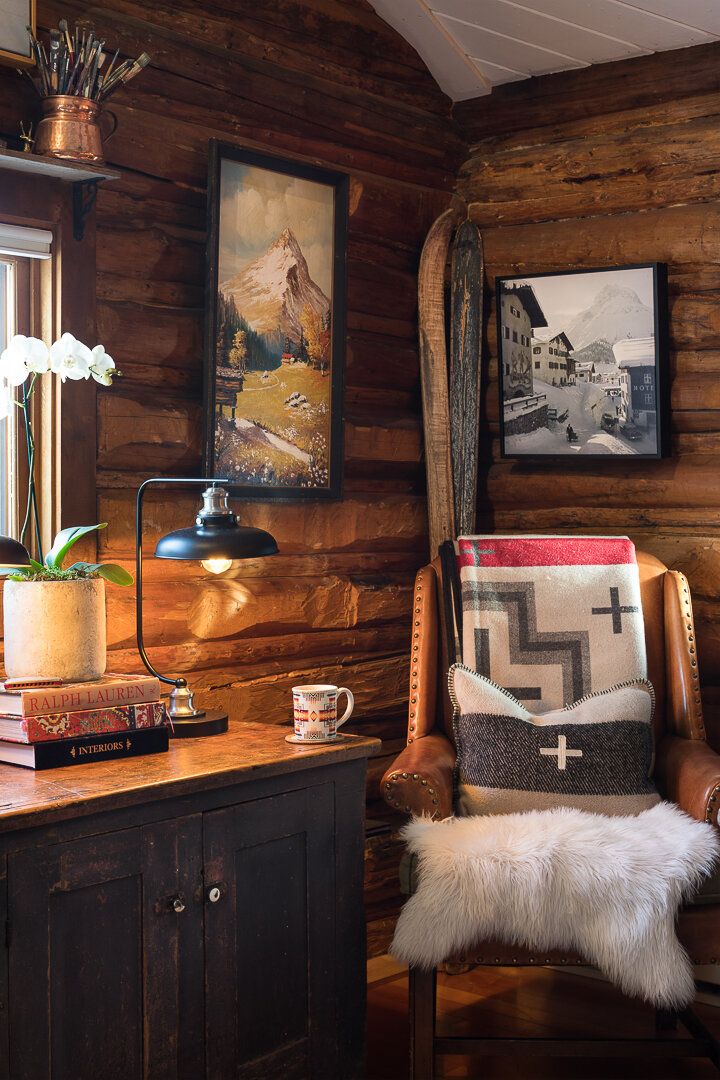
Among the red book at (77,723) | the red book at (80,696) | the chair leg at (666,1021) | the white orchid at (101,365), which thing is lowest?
the chair leg at (666,1021)

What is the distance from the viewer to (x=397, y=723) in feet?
10.6

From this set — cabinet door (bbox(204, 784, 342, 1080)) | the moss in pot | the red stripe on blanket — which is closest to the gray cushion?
the red stripe on blanket

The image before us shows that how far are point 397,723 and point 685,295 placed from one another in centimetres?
139

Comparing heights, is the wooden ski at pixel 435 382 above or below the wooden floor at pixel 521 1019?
above

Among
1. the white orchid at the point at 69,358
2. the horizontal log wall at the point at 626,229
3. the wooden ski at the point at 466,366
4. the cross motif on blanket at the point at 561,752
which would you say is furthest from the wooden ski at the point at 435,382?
the white orchid at the point at 69,358

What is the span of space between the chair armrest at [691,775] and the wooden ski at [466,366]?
0.89m

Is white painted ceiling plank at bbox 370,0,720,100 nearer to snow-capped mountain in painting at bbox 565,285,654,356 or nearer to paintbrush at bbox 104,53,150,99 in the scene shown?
snow-capped mountain in painting at bbox 565,285,654,356

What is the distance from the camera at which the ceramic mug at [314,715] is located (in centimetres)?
217

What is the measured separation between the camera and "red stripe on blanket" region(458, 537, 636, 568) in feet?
9.07

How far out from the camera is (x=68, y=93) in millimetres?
2238

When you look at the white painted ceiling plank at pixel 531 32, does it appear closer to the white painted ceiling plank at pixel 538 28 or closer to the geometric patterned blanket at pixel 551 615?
the white painted ceiling plank at pixel 538 28

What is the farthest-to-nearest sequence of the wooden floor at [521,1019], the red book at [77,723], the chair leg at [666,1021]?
the chair leg at [666,1021] < the wooden floor at [521,1019] < the red book at [77,723]

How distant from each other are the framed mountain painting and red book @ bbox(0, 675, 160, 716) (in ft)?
2.39

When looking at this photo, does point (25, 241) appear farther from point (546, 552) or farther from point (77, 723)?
point (546, 552)
